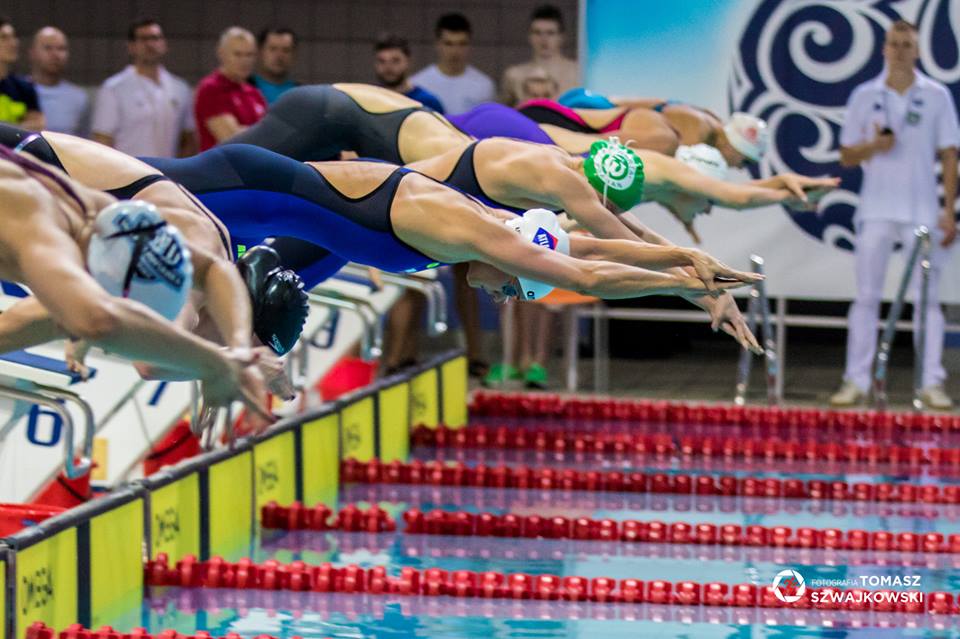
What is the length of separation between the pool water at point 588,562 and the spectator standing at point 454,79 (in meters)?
2.24

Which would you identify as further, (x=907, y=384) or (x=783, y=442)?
(x=907, y=384)

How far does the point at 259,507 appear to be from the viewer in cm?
639

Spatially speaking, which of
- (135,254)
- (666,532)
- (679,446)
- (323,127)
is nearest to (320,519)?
(666,532)

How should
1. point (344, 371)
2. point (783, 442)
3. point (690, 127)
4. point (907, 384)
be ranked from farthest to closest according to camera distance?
point (907, 384) < point (344, 371) < point (783, 442) < point (690, 127)

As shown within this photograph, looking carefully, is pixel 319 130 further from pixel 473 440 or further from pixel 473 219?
pixel 473 440

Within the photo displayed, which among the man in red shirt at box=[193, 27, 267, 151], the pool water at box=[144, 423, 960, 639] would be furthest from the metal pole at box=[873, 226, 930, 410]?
the man in red shirt at box=[193, 27, 267, 151]

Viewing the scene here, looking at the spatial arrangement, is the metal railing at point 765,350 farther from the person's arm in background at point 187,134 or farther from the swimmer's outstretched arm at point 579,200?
the swimmer's outstretched arm at point 579,200

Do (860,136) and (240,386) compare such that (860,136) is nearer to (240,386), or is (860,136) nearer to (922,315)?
(922,315)

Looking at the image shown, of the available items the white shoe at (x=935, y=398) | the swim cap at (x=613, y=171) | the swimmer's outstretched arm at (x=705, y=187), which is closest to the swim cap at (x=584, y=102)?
the swimmer's outstretched arm at (x=705, y=187)

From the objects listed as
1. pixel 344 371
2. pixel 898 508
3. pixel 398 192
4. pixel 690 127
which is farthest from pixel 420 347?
pixel 398 192

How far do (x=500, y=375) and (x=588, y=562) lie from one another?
4.12 metres

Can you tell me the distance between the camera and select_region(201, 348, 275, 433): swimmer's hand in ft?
10.8

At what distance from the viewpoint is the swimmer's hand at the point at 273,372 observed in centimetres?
→ 347

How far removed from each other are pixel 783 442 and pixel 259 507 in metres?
3.01
